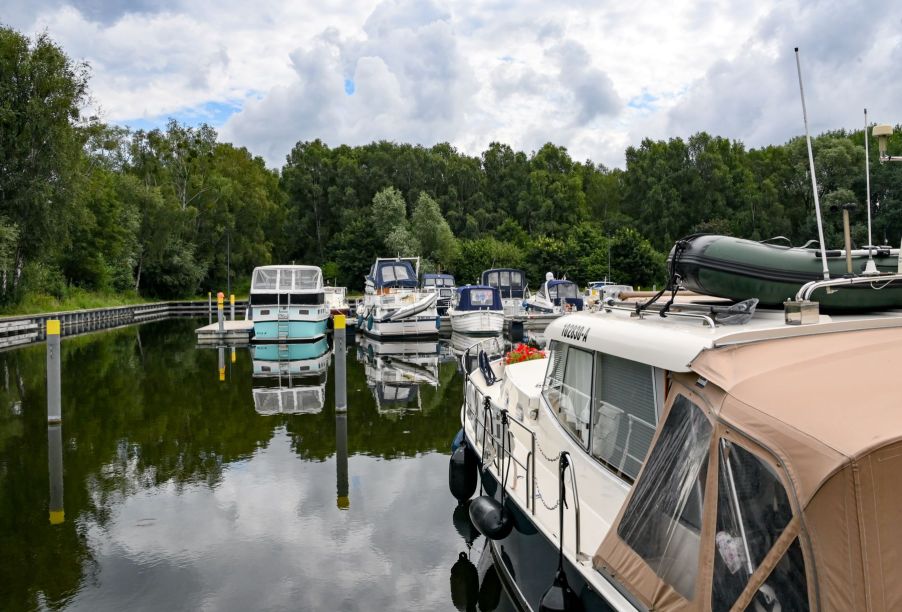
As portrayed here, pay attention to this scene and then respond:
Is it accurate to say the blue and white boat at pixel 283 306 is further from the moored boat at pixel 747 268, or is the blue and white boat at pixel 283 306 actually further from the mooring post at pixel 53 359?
the moored boat at pixel 747 268

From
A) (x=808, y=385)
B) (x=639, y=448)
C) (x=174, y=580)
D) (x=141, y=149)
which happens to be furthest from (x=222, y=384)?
(x=141, y=149)

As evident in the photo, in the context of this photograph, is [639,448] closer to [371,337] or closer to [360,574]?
[360,574]

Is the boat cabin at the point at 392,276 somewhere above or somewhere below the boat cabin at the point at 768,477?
above

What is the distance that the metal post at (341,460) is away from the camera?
31.9 ft

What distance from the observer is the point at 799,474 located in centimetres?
296

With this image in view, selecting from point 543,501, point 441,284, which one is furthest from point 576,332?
point 441,284

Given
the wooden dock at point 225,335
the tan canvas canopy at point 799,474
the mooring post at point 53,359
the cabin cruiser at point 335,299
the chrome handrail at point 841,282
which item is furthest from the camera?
the cabin cruiser at point 335,299

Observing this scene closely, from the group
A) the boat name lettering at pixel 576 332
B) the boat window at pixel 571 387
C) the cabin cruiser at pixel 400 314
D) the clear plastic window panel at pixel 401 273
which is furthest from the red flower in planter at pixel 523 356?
the clear plastic window panel at pixel 401 273

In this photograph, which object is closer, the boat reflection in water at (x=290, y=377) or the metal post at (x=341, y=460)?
the metal post at (x=341, y=460)

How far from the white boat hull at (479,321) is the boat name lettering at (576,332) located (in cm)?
2308

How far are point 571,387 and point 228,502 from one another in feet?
18.4

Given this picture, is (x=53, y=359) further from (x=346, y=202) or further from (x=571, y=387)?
(x=346, y=202)

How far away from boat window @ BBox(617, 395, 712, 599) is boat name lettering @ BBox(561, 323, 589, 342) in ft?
6.46

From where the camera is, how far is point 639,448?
511 cm
